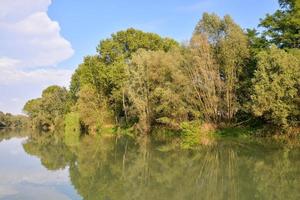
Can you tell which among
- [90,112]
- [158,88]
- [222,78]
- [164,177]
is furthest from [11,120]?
[164,177]

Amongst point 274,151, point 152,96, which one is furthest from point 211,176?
point 152,96

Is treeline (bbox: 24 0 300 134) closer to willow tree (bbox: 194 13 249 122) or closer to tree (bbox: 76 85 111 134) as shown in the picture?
willow tree (bbox: 194 13 249 122)

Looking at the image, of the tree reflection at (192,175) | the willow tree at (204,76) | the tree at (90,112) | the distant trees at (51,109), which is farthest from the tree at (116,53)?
the tree reflection at (192,175)

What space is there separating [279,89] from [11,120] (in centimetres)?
12409

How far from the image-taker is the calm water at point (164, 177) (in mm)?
9930

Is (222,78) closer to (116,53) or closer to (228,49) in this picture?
(228,49)

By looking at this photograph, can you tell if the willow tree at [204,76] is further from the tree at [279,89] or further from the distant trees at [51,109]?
the distant trees at [51,109]

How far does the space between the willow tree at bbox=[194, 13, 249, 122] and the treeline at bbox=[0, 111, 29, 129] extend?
108 metres

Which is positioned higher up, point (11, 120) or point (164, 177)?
point (11, 120)

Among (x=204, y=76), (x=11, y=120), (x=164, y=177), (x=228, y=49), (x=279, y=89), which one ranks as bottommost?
(x=164, y=177)

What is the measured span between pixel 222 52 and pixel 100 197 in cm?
2244

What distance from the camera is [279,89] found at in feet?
75.7

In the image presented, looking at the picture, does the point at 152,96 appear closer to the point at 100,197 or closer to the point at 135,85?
the point at 135,85

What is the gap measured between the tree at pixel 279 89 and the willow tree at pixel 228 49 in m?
5.40
